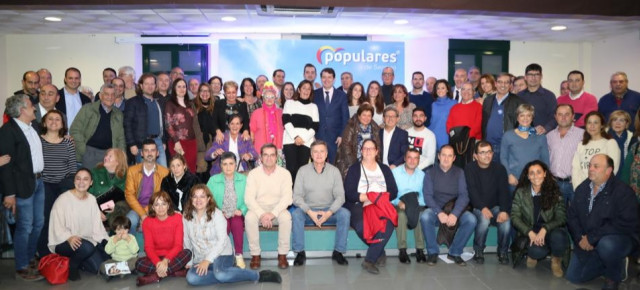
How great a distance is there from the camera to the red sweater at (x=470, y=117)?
17.3 ft

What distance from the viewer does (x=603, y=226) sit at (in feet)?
12.7

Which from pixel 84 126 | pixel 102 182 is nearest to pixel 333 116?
pixel 102 182

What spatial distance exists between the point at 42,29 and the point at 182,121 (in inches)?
200

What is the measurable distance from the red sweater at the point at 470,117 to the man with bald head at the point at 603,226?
147cm

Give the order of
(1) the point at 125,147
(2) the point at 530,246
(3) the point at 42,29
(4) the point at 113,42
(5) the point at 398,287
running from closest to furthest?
(5) the point at 398,287
(2) the point at 530,246
(1) the point at 125,147
(3) the point at 42,29
(4) the point at 113,42

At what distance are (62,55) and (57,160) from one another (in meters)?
5.80

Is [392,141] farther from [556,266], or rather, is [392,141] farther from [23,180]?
[23,180]

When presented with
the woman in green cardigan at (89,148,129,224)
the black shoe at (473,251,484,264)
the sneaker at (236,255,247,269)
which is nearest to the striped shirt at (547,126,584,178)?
the black shoe at (473,251,484,264)

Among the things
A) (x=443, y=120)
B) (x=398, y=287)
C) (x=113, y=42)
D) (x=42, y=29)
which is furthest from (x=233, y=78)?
(x=398, y=287)

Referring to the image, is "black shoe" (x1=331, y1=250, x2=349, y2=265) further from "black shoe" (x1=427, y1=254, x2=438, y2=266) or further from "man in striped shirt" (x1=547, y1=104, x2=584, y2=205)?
"man in striped shirt" (x1=547, y1=104, x2=584, y2=205)

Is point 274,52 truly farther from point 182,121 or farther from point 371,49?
point 182,121

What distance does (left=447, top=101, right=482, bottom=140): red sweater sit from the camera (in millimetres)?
5281

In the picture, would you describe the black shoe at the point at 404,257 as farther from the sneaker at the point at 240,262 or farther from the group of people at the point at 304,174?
the sneaker at the point at 240,262

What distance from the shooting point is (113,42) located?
9188 millimetres
